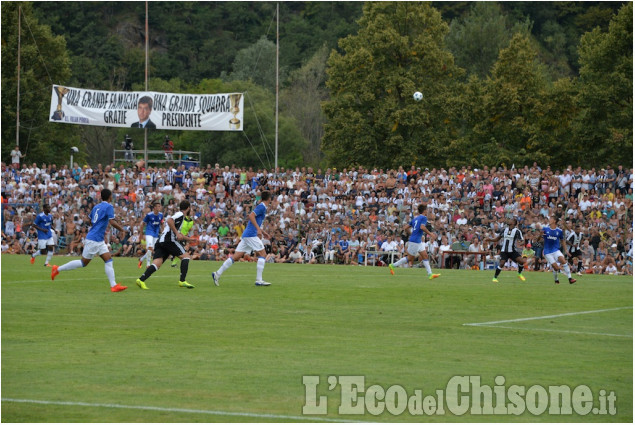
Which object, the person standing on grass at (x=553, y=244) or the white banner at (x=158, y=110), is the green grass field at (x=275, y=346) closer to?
the person standing on grass at (x=553, y=244)

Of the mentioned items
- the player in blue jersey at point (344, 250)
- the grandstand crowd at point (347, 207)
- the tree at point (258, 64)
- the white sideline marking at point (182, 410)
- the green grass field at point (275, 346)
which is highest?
the tree at point (258, 64)

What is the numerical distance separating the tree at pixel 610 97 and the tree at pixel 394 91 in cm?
959

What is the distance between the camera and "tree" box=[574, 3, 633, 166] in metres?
53.7

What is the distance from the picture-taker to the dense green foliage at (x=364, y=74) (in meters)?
56.9

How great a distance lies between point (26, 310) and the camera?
57.2 feet

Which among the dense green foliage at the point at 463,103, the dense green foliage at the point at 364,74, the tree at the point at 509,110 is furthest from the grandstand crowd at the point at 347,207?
the dense green foliage at the point at 364,74

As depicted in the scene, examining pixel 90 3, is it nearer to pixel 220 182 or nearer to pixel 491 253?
pixel 220 182

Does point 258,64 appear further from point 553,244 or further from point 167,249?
point 167,249

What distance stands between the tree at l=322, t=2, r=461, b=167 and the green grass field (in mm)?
38613

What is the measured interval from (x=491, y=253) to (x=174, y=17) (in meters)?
67.5

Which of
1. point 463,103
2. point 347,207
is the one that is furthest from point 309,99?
point 347,207

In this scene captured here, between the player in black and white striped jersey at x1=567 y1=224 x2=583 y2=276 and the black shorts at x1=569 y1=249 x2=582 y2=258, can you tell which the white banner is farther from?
the black shorts at x1=569 y1=249 x2=582 y2=258

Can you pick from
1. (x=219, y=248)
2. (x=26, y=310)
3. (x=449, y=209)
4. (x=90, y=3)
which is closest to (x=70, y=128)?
(x=90, y=3)

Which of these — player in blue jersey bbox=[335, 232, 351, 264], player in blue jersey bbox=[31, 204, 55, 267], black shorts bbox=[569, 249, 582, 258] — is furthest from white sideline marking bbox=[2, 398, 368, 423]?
player in blue jersey bbox=[335, 232, 351, 264]
